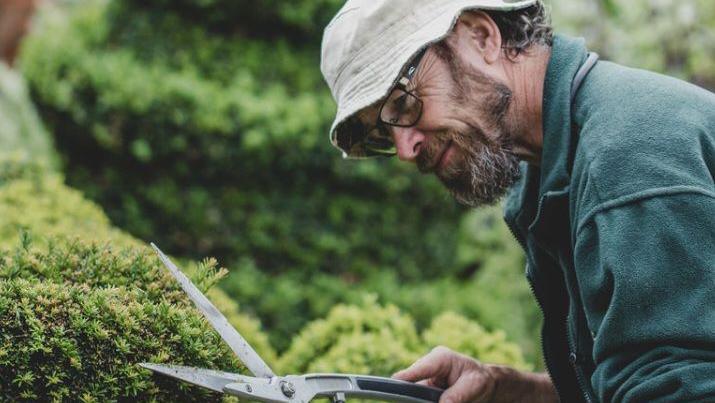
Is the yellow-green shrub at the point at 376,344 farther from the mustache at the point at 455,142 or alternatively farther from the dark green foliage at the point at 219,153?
the dark green foliage at the point at 219,153

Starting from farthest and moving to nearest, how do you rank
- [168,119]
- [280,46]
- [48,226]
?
[280,46], [168,119], [48,226]

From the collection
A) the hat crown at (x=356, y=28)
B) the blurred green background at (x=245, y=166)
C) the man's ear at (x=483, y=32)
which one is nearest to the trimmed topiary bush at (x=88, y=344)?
the hat crown at (x=356, y=28)

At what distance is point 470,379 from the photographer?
2928 mm

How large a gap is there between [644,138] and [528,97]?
1.95 ft

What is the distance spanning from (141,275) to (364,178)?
3.98 metres

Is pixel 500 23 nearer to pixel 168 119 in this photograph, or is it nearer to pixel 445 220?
pixel 168 119

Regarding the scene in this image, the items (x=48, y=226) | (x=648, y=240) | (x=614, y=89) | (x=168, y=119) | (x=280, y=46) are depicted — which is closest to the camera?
(x=648, y=240)

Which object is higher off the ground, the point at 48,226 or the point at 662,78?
the point at 48,226

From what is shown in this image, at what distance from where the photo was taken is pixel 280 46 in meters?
6.84

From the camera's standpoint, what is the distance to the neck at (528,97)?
2.67m

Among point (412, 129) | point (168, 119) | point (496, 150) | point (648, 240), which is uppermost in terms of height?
point (168, 119)

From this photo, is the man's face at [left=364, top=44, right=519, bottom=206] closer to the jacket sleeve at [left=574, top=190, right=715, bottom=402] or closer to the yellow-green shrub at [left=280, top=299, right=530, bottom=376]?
the jacket sleeve at [left=574, top=190, right=715, bottom=402]

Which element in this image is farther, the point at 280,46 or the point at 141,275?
the point at 280,46

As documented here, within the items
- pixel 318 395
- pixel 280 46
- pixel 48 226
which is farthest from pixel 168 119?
pixel 318 395
